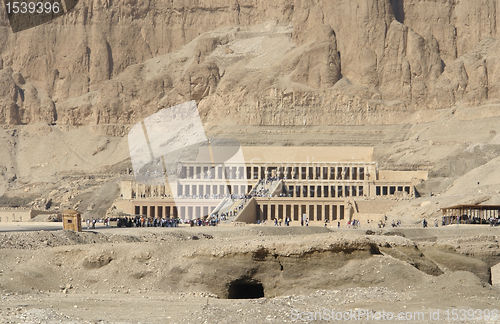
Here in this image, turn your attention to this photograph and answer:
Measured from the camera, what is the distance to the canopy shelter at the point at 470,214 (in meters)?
60.1

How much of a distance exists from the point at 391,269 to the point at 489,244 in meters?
15.3

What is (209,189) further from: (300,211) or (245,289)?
(245,289)

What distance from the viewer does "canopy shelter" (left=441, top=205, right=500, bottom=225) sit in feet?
197

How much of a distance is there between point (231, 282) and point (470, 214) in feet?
118

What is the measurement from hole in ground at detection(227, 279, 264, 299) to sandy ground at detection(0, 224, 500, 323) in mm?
141

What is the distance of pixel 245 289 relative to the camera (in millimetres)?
33906

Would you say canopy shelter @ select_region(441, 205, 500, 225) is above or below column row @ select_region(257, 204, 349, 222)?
above

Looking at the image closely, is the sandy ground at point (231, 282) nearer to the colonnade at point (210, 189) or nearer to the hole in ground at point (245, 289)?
the hole in ground at point (245, 289)

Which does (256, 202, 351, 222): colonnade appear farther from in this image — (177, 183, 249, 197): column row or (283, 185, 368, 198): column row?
(177, 183, 249, 197): column row

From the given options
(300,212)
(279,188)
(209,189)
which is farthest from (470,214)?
(209,189)

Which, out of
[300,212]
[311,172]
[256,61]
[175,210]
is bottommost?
[300,212]

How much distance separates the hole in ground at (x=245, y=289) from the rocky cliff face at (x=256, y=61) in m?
101

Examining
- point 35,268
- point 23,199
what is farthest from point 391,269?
point 23,199

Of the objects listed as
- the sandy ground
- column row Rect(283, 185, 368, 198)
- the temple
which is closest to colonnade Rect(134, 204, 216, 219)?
the temple
